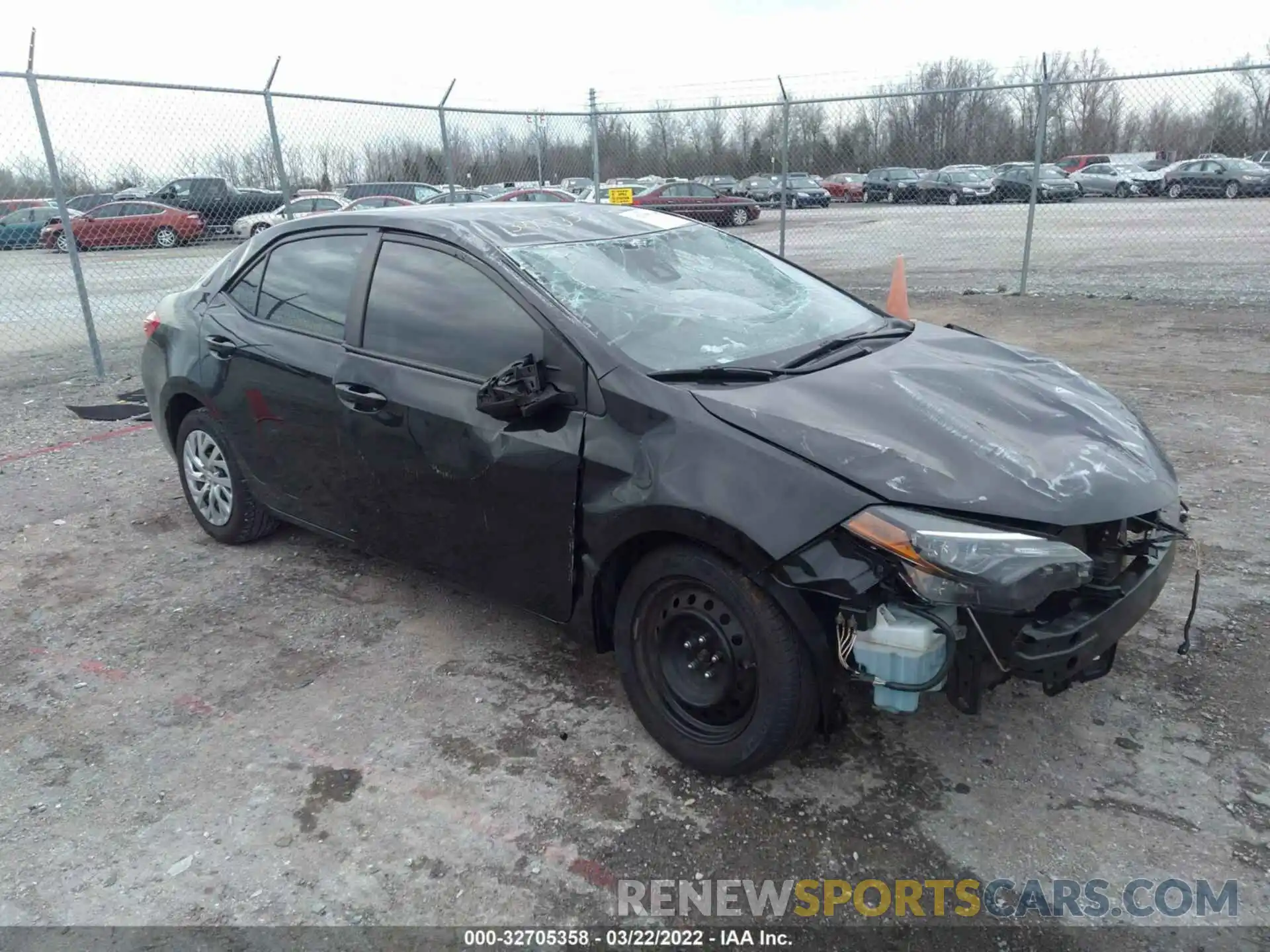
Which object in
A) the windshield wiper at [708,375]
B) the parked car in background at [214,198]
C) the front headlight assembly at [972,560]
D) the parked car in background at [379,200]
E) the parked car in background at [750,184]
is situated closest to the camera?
the front headlight assembly at [972,560]

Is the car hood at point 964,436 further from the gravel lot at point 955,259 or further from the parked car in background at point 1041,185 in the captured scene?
the parked car in background at point 1041,185

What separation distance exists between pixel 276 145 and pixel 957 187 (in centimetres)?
1830

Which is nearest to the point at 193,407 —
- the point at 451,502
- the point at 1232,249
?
the point at 451,502

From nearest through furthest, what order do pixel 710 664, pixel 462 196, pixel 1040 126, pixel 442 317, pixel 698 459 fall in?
1. pixel 698 459
2. pixel 710 664
3. pixel 442 317
4. pixel 1040 126
5. pixel 462 196

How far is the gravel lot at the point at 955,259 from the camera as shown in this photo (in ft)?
40.9

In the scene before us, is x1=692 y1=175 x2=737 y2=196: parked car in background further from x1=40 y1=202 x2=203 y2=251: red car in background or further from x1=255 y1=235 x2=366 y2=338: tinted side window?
x1=255 y1=235 x2=366 y2=338: tinted side window

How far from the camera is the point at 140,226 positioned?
60.8 feet

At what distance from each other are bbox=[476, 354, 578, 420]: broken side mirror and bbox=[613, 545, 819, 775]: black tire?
59cm

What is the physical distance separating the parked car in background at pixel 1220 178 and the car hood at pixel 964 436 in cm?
2320

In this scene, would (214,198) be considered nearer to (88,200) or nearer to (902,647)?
(88,200)

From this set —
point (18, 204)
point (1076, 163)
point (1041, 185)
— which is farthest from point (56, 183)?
point (1076, 163)

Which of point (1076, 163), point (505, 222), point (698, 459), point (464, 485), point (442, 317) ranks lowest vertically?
point (464, 485)

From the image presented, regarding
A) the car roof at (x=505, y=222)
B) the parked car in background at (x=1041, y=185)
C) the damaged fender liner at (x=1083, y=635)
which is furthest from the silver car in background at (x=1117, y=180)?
the damaged fender liner at (x=1083, y=635)

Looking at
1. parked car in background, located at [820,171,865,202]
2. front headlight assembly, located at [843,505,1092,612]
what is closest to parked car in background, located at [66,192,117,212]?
front headlight assembly, located at [843,505,1092,612]
